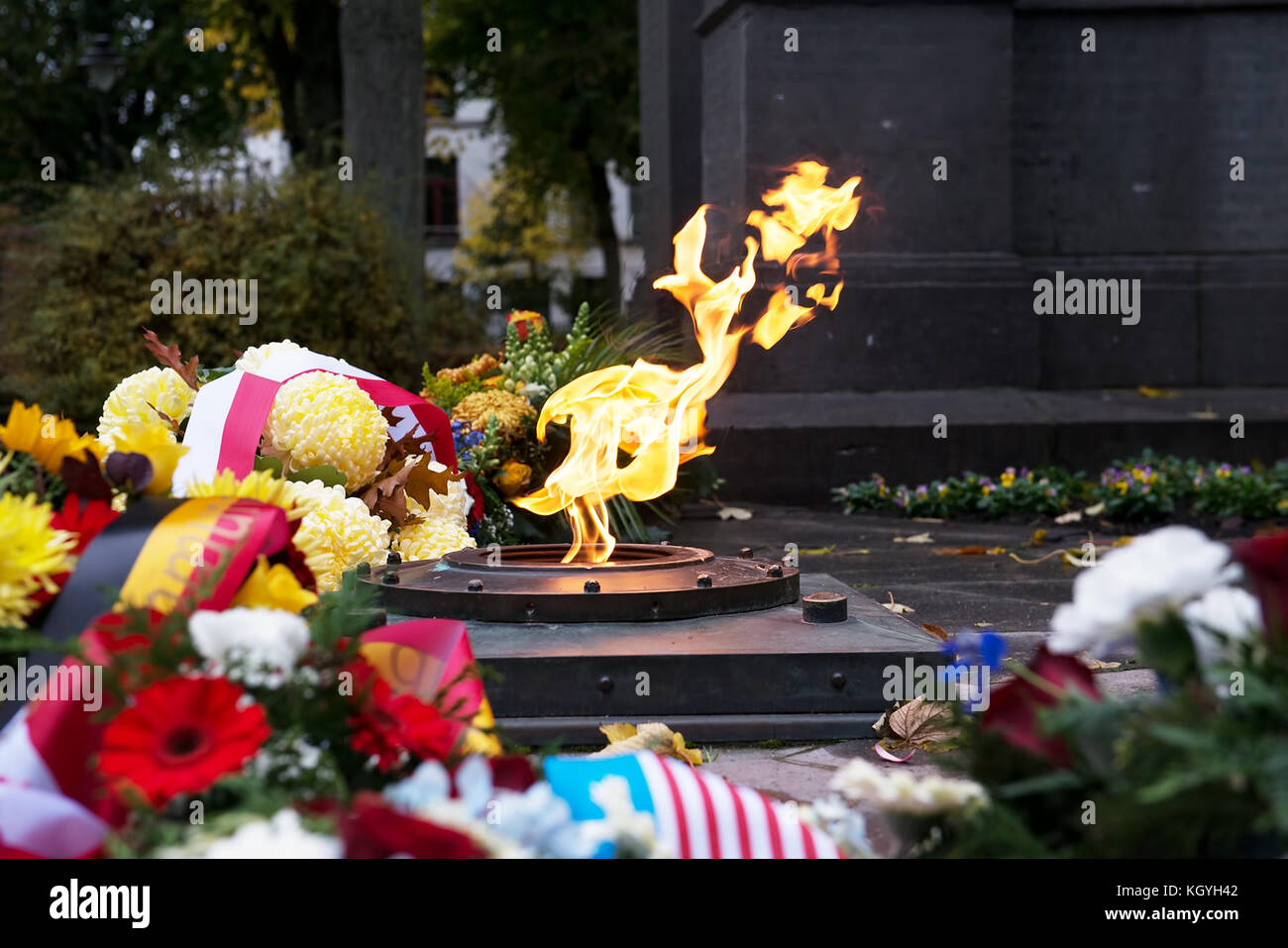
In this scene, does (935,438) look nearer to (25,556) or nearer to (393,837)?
(25,556)

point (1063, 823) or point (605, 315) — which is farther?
point (605, 315)

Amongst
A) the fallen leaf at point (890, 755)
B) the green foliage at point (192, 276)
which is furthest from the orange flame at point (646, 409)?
the green foliage at point (192, 276)

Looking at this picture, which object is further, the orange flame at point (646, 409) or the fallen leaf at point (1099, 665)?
the orange flame at point (646, 409)

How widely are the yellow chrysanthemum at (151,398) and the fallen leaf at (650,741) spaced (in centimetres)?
188

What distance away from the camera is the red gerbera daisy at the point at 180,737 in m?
1.38

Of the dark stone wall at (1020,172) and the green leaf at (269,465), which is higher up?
the dark stone wall at (1020,172)

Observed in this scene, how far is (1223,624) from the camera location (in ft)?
4.47

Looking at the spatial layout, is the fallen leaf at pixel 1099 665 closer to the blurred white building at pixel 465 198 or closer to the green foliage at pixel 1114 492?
the green foliage at pixel 1114 492

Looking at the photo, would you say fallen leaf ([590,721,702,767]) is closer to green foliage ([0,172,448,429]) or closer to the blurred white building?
green foliage ([0,172,448,429])

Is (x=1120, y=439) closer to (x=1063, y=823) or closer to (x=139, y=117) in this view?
(x=1063, y=823)

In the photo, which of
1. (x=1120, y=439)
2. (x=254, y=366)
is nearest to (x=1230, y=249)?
(x=1120, y=439)

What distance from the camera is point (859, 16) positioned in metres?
9.48

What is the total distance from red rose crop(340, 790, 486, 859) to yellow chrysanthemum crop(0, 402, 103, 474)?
3.18 ft
